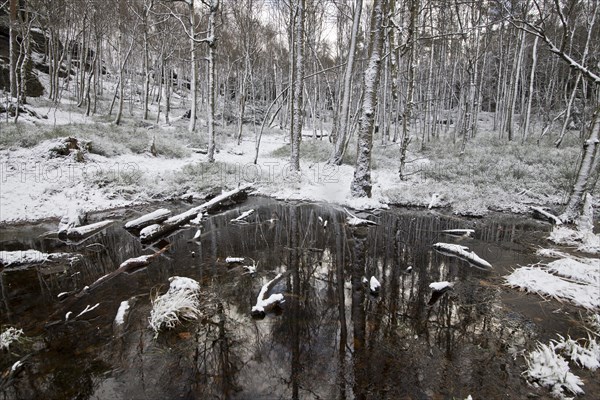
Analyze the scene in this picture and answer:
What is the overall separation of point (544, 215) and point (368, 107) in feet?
21.1

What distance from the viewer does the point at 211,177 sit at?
12789mm

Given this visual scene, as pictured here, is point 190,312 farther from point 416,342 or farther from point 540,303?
point 540,303

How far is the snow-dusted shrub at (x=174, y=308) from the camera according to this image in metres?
3.76

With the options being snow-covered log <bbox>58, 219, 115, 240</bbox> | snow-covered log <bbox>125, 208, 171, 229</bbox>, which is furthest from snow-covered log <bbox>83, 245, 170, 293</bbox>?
snow-covered log <bbox>58, 219, 115, 240</bbox>

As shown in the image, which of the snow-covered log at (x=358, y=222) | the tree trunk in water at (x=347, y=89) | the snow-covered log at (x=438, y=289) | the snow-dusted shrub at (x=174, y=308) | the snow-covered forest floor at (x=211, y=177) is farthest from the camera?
the tree trunk in water at (x=347, y=89)

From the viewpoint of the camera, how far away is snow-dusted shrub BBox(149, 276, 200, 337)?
3757 millimetres

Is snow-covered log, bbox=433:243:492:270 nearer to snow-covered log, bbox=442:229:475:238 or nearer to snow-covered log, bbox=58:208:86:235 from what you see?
snow-covered log, bbox=442:229:475:238

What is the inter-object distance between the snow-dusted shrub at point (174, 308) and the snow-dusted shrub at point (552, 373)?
12.9 feet

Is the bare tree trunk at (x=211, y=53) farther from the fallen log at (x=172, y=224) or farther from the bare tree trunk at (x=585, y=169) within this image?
the bare tree trunk at (x=585, y=169)

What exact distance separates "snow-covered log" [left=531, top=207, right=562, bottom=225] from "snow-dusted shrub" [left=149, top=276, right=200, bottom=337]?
894 cm

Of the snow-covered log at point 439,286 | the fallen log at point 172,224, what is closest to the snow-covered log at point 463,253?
the snow-covered log at point 439,286

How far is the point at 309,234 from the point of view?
24.8 ft

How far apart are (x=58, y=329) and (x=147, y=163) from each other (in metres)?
11.7

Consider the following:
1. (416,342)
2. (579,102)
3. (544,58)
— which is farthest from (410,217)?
(544,58)
